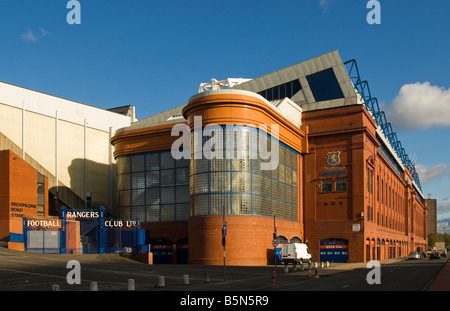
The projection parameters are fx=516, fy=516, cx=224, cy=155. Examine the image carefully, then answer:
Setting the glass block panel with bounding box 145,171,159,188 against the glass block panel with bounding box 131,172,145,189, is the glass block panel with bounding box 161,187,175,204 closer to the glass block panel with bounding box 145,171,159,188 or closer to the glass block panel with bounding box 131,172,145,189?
the glass block panel with bounding box 145,171,159,188

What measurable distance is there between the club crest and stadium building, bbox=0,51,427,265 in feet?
0.62

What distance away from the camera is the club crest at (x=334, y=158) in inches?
2699

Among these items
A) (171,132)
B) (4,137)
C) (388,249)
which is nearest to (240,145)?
(171,132)

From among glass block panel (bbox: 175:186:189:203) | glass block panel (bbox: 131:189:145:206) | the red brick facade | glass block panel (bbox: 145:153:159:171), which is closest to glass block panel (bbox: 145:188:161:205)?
glass block panel (bbox: 131:189:145:206)

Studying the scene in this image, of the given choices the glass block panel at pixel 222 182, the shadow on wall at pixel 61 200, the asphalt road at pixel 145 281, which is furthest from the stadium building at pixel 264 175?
the asphalt road at pixel 145 281

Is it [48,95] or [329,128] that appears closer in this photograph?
[329,128]

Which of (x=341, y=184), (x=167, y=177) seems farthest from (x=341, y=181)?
(x=167, y=177)

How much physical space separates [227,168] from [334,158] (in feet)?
66.5

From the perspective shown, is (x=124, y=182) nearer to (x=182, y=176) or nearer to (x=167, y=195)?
(x=167, y=195)

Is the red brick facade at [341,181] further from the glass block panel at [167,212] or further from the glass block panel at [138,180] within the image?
the glass block panel at [138,180]

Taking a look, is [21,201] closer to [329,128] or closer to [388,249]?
[329,128]

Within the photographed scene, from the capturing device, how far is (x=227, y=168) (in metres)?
54.5

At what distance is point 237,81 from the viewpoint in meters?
89.0
